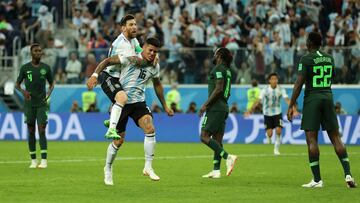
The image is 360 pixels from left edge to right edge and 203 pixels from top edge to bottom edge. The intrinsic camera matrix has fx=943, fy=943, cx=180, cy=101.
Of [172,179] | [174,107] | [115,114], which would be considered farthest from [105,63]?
[174,107]

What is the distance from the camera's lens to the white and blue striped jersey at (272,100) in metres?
28.4

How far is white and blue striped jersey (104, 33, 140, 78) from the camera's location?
15.9 m

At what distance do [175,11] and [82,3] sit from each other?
4930mm

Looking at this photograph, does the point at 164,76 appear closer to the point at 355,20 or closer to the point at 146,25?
the point at 146,25

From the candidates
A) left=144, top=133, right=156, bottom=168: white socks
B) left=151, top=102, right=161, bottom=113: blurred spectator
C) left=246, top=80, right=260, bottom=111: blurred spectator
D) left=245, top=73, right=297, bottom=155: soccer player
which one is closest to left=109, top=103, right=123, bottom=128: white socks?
left=144, top=133, right=156, bottom=168: white socks

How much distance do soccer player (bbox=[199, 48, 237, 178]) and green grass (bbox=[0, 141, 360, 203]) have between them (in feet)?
1.99

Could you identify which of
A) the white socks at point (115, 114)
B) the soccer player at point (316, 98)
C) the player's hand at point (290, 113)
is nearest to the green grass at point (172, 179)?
the soccer player at point (316, 98)

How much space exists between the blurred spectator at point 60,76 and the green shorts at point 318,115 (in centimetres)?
2261

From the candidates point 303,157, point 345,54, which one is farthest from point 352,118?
point 303,157

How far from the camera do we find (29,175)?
60.4ft

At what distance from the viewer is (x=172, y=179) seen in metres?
17.6

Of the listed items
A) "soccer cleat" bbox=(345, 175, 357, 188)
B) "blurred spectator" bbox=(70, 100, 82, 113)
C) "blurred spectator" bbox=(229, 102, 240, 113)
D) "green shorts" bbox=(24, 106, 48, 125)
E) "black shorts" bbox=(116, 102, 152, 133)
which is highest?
"black shorts" bbox=(116, 102, 152, 133)

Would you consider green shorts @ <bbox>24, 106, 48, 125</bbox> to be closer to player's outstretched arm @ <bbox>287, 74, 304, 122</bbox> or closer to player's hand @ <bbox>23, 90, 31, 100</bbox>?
player's hand @ <bbox>23, 90, 31, 100</bbox>

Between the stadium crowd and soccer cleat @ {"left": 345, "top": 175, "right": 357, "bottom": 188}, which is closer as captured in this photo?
soccer cleat @ {"left": 345, "top": 175, "right": 357, "bottom": 188}
